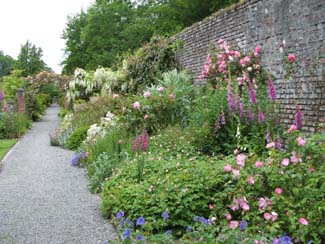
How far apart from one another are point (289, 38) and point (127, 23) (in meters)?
27.0

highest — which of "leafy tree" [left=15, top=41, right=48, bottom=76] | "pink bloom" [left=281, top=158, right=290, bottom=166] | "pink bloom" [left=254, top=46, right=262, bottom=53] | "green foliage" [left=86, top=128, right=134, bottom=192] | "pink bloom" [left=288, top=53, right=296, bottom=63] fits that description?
"leafy tree" [left=15, top=41, right=48, bottom=76]

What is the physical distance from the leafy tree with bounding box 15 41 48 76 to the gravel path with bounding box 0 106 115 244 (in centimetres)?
3272

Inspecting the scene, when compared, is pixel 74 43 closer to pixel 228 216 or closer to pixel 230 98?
pixel 230 98

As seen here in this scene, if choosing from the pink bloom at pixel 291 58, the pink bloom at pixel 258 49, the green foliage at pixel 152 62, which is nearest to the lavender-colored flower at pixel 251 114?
the pink bloom at pixel 291 58

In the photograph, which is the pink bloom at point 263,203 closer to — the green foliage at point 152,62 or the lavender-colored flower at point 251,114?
the lavender-colored flower at point 251,114

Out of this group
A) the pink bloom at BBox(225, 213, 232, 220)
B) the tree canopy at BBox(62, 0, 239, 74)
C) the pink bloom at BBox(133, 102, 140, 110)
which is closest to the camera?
the pink bloom at BBox(225, 213, 232, 220)

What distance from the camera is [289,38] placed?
6.76 m

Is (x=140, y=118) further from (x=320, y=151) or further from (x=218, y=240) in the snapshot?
(x=218, y=240)

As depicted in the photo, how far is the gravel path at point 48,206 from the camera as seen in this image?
13.6 ft

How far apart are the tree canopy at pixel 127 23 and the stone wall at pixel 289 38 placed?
1524 cm

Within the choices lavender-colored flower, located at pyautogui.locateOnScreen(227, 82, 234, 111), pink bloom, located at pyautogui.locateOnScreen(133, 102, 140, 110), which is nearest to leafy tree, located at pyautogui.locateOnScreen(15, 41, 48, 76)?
pink bloom, located at pyautogui.locateOnScreen(133, 102, 140, 110)

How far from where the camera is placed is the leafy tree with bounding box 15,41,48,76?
40062mm

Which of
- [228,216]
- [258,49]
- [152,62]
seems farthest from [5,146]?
[228,216]

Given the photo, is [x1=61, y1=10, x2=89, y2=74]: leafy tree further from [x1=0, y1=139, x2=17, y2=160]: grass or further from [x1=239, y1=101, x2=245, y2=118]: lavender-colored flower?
[x1=239, y1=101, x2=245, y2=118]: lavender-colored flower
